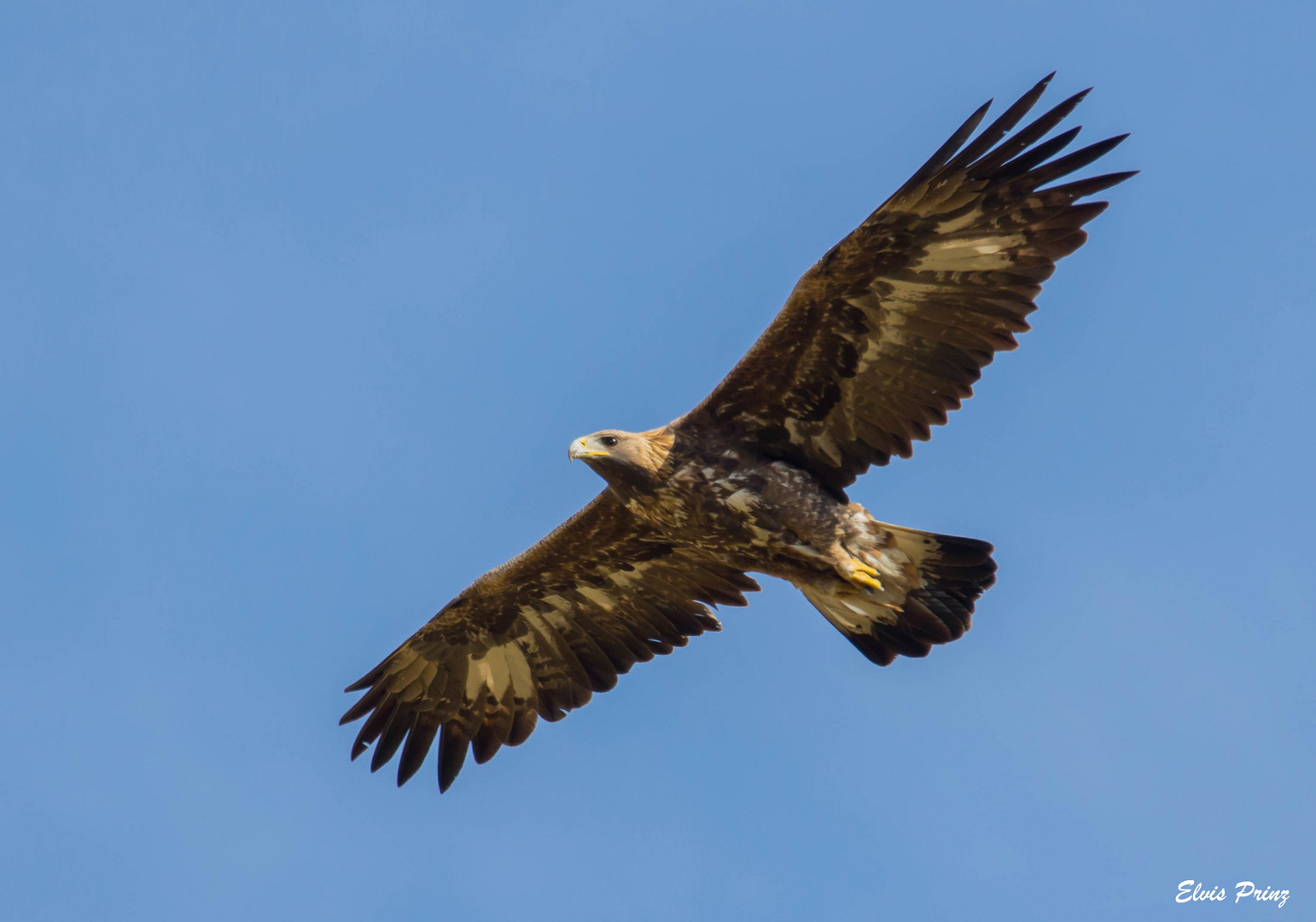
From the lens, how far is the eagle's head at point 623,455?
1084 centimetres

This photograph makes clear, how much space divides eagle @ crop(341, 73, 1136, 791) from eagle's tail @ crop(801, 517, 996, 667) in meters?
0.01

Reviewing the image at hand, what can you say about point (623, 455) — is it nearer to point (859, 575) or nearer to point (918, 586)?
point (859, 575)

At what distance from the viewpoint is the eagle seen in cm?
1024

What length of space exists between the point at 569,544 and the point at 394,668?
6.59 feet

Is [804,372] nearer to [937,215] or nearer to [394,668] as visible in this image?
[937,215]

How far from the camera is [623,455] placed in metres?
10.8

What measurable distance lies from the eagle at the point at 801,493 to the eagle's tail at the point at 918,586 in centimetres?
1

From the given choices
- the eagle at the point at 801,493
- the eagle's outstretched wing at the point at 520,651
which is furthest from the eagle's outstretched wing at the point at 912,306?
the eagle's outstretched wing at the point at 520,651

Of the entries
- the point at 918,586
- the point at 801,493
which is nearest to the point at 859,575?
the point at 918,586

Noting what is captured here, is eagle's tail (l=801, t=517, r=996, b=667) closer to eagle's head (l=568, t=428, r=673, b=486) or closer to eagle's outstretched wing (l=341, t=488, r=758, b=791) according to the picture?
eagle's outstretched wing (l=341, t=488, r=758, b=791)

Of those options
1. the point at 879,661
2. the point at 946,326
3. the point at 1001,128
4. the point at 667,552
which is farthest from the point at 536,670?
the point at 1001,128

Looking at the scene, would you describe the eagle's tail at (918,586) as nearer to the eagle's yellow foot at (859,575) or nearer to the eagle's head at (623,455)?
the eagle's yellow foot at (859,575)

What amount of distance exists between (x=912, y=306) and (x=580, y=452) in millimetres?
2626

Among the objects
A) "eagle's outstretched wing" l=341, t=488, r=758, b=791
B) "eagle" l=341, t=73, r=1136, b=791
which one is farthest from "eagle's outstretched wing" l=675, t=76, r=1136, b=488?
"eagle's outstretched wing" l=341, t=488, r=758, b=791
